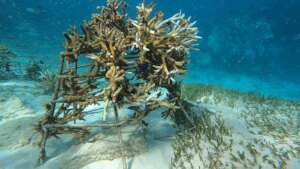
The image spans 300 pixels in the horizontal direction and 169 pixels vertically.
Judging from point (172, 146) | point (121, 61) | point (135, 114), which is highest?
point (121, 61)

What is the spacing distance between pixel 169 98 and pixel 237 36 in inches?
1308

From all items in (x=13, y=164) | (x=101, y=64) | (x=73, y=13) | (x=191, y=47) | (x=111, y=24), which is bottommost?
(x=13, y=164)

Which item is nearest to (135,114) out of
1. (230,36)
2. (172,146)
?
(172,146)

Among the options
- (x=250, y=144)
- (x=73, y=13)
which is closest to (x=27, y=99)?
(x=250, y=144)

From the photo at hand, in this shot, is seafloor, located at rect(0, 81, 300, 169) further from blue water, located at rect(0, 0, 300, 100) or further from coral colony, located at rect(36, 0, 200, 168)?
blue water, located at rect(0, 0, 300, 100)

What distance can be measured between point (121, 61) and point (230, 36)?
113 feet

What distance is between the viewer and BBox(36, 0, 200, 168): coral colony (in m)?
4.13

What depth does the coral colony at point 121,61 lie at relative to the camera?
13.5ft

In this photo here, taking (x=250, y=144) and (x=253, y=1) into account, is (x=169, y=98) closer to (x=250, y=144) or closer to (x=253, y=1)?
(x=250, y=144)

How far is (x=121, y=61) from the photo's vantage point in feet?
13.5

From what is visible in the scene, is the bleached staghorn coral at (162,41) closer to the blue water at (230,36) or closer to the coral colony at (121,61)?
the coral colony at (121,61)

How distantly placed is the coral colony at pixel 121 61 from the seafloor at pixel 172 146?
0.37 meters

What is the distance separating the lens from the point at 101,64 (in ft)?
14.0

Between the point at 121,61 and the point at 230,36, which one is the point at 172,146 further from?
the point at 230,36
